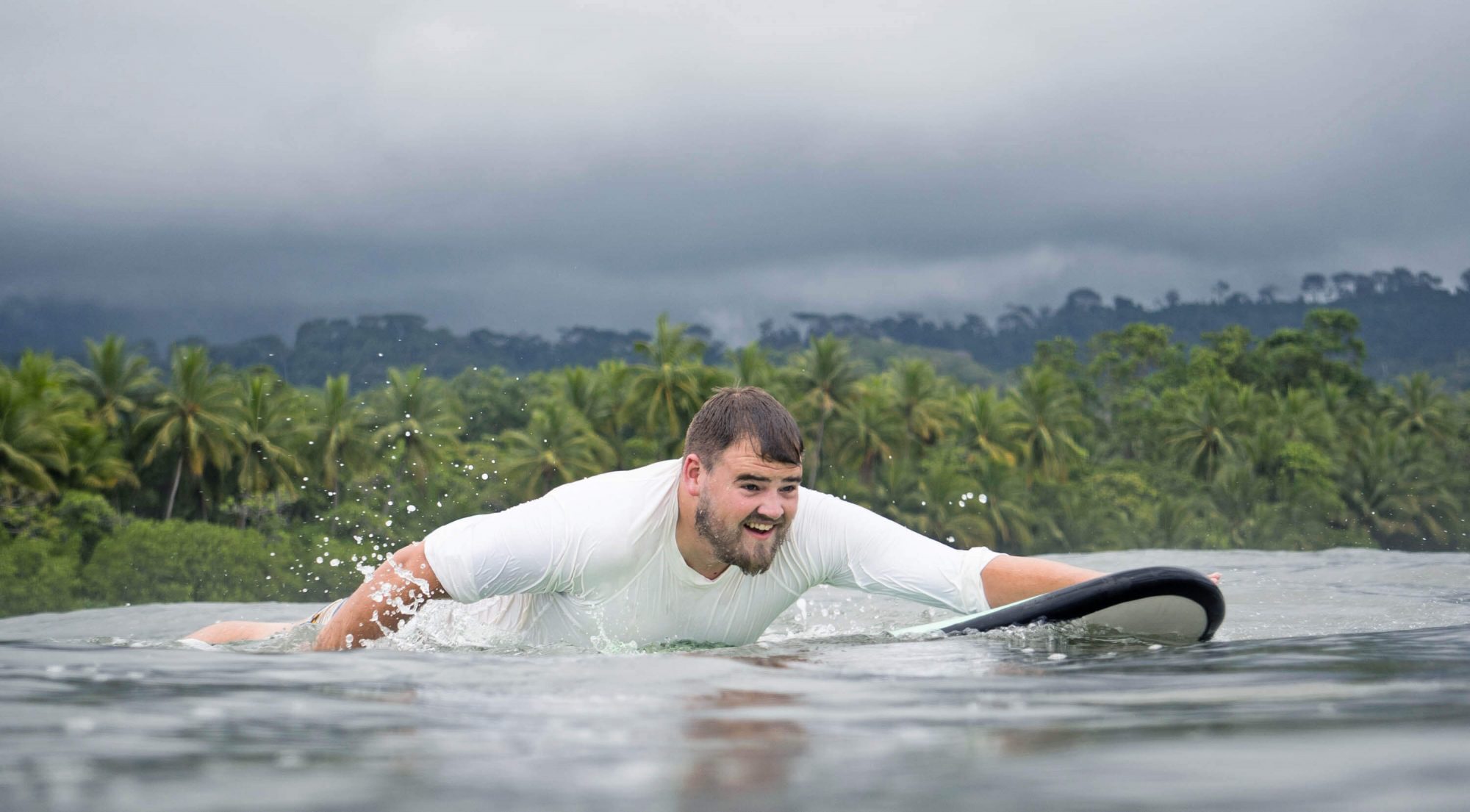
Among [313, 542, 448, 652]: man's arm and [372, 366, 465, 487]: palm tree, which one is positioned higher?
[372, 366, 465, 487]: palm tree

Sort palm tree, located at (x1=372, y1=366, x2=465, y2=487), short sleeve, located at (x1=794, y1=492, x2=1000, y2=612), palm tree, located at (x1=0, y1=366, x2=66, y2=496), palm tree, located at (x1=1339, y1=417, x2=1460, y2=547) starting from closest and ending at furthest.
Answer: short sleeve, located at (x1=794, y1=492, x2=1000, y2=612) < palm tree, located at (x1=0, y1=366, x2=66, y2=496) < palm tree, located at (x1=372, y1=366, x2=465, y2=487) < palm tree, located at (x1=1339, y1=417, x2=1460, y2=547)

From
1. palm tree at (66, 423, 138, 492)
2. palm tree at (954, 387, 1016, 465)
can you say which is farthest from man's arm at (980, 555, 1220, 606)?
palm tree at (954, 387, 1016, 465)

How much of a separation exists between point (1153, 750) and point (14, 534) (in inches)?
2423

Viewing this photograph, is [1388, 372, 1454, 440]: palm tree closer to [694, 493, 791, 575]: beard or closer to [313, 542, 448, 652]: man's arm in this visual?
[694, 493, 791, 575]: beard

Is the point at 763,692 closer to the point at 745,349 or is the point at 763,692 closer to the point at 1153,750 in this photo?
the point at 1153,750

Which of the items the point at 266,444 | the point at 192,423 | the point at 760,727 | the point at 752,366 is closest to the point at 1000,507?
the point at 752,366

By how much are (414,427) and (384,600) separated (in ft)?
191

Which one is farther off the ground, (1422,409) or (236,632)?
(1422,409)

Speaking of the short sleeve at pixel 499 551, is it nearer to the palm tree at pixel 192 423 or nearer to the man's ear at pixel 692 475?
the man's ear at pixel 692 475

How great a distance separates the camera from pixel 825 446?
68.8 meters

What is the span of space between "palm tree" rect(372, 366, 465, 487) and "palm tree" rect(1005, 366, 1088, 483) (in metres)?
29.3

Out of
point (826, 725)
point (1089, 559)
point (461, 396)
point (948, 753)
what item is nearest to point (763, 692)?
point (826, 725)

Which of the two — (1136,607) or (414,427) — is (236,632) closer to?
(1136,607)

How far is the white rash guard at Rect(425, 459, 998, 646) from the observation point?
510 cm
